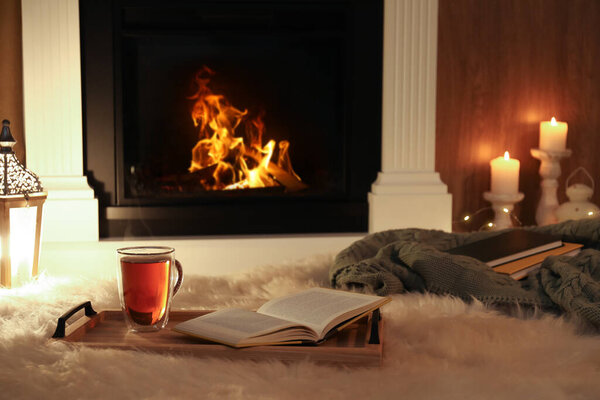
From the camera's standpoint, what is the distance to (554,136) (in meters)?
2.90

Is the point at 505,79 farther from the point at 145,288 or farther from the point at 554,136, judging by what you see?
the point at 145,288

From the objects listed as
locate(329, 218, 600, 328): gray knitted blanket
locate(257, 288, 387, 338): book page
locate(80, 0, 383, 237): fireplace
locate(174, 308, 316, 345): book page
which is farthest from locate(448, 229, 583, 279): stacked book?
locate(80, 0, 383, 237): fireplace

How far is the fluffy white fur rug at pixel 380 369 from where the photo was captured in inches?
35.9

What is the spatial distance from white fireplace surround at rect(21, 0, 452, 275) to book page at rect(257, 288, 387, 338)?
5.14 ft

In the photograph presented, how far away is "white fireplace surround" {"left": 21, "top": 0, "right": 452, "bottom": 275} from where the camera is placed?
2.68m

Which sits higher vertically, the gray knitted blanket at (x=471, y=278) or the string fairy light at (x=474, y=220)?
the gray knitted blanket at (x=471, y=278)

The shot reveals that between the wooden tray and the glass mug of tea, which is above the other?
the glass mug of tea

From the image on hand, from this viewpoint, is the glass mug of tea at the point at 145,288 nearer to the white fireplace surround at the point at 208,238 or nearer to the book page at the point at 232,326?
the book page at the point at 232,326

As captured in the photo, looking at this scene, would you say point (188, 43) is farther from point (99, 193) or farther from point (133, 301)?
point (133, 301)

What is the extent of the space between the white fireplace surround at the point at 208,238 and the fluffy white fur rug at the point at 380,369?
1502mm

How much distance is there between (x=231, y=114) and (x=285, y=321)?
1.88m

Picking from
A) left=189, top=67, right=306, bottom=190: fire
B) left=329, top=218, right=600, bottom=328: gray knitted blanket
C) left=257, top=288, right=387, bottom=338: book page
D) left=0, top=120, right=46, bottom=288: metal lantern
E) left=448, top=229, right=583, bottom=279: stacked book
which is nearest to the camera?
left=257, top=288, right=387, bottom=338: book page

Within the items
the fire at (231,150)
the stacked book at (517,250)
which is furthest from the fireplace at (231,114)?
the stacked book at (517,250)

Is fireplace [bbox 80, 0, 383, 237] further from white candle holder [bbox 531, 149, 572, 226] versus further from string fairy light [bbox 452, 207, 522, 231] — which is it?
white candle holder [bbox 531, 149, 572, 226]
